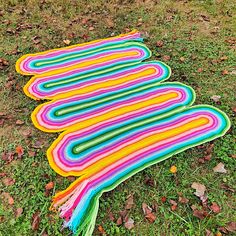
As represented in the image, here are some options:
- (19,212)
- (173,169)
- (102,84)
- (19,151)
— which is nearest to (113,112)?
(102,84)

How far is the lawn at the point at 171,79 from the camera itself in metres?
2.98

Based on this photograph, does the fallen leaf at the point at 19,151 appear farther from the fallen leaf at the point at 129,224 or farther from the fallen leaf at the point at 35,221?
the fallen leaf at the point at 129,224

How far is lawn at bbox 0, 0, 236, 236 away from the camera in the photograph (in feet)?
9.78

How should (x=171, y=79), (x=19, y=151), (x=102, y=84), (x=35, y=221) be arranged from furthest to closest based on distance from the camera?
(x=171, y=79), (x=102, y=84), (x=19, y=151), (x=35, y=221)

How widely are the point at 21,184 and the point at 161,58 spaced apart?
243 centimetres

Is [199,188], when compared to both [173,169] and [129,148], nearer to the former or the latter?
[173,169]

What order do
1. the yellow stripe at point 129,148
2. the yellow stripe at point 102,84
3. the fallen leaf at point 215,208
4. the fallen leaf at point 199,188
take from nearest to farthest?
the fallen leaf at point 215,208 → the fallen leaf at point 199,188 → the yellow stripe at point 129,148 → the yellow stripe at point 102,84

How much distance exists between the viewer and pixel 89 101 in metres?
4.00

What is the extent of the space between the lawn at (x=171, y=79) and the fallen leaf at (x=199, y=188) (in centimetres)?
3

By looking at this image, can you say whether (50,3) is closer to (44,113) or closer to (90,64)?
(90,64)

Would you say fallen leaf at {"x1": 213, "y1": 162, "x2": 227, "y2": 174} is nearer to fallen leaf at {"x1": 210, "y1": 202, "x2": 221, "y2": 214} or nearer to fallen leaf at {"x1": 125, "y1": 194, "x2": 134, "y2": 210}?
fallen leaf at {"x1": 210, "y1": 202, "x2": 221, "y2": 214}

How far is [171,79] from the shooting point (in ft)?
14.4

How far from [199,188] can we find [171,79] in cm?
157

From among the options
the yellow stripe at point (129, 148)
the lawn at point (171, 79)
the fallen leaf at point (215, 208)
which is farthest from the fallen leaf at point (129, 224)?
the fallen leaf at point (215, 208)
